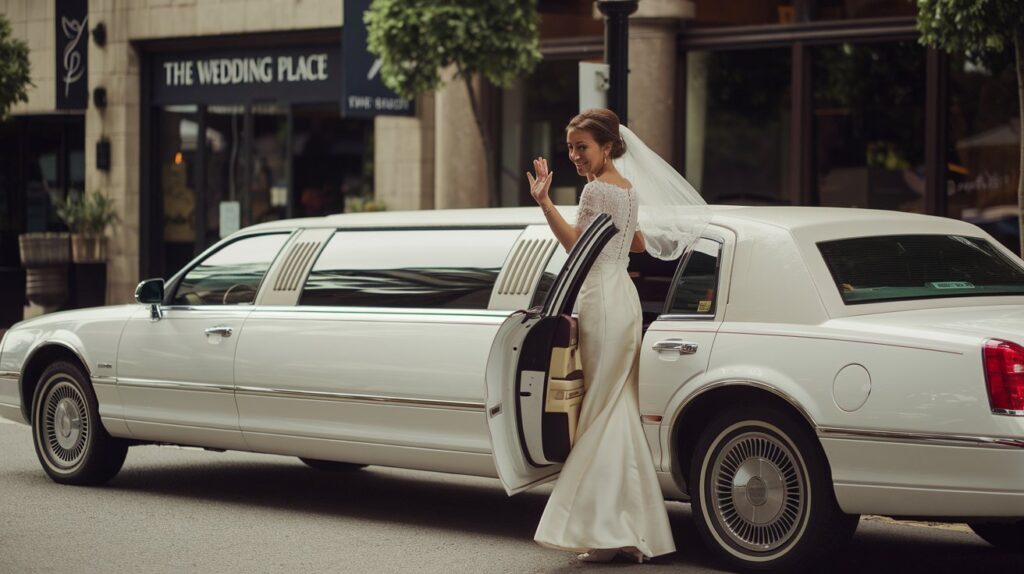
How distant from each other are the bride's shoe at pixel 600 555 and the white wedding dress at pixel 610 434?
5.0 inches

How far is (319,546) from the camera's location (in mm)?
7387

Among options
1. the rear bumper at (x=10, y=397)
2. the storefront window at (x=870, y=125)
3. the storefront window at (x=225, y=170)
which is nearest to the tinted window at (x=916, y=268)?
the rear bumper at (x=10, y=397)

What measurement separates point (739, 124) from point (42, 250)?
32.3 ft

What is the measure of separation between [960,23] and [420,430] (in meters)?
5.28

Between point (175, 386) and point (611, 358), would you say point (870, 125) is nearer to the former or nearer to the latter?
point (175, 386)

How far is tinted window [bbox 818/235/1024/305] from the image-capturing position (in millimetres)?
6664

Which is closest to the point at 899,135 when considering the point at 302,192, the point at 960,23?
the point at 960,23

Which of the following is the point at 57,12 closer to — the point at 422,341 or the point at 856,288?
the point at 422,341

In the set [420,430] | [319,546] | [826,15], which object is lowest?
[319,546]

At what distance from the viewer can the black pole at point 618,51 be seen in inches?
427

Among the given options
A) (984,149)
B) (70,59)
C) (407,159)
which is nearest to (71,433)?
(984,149)

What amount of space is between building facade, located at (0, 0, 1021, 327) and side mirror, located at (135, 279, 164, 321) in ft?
28.4

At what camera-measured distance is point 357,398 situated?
7883 millimetres

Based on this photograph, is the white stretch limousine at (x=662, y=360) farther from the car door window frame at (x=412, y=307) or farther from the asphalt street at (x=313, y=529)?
the asphalt street at (x=313, y=529)
